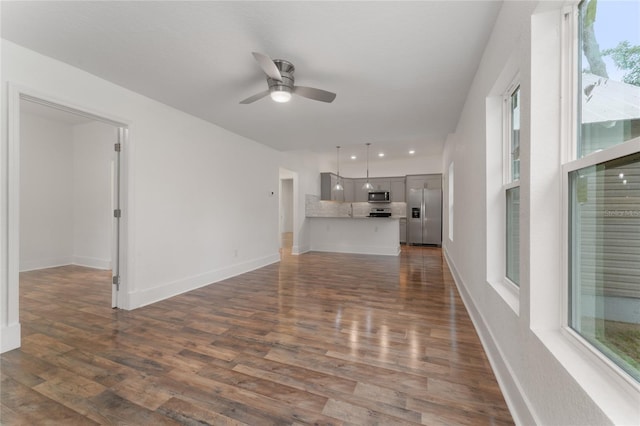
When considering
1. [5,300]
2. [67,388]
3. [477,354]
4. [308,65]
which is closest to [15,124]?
[5,300]

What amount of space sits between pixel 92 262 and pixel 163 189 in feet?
10.8

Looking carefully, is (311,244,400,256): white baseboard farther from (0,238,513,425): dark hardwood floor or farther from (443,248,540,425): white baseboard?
(443,248,540,425): white baseboard

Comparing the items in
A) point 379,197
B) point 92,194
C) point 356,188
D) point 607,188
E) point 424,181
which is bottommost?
point 607,188

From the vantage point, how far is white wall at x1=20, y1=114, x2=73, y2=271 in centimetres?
475

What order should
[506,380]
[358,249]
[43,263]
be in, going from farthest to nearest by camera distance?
1. [358,249]
2. [43,263]
3. [506,380]

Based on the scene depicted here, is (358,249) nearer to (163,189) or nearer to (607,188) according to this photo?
(163,189)

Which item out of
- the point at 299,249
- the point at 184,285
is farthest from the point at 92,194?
the point at 299,249

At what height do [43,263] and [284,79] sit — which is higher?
[284,79]

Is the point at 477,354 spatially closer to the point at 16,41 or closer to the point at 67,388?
the point at 67,388

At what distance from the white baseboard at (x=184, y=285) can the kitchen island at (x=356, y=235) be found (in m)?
2.56

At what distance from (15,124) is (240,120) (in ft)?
7.58

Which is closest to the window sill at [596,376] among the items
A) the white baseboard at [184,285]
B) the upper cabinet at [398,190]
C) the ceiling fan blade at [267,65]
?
the ceiling fan blade at [267,65]

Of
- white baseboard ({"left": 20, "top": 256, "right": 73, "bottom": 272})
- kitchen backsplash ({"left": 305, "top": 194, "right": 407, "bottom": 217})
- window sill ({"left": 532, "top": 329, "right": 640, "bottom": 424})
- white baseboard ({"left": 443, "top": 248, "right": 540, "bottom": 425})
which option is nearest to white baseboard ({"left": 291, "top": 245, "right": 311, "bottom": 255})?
kitchen backsplash ({"left": 305, "top": 194, "right": 407, "bottom": 217})

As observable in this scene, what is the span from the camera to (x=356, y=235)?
7.11m
